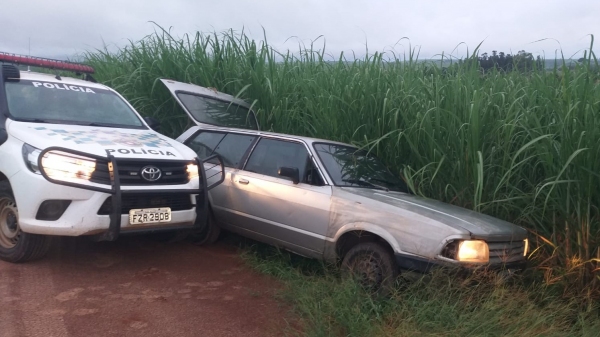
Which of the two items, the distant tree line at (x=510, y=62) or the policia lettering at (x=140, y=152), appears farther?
the distant tree line at (x=510, y=62)

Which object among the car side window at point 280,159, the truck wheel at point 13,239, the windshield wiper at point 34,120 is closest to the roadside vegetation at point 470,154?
the car side window at point 280,159

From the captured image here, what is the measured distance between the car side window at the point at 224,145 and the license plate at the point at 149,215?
44.9 inches

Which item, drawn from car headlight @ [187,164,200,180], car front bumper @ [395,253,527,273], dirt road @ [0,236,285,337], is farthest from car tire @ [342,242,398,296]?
car headlight @ [187,164,200,180]

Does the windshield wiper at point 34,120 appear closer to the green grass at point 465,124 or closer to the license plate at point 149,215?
the license plate at point 149,215

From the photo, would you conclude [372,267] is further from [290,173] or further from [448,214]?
[290,173]

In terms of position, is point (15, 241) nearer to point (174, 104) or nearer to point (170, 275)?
point (170, 275)

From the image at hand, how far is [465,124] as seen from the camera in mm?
5684

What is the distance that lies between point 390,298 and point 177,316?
1586mm

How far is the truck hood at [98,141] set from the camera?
5250 mm

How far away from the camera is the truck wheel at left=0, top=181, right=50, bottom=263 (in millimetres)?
5305

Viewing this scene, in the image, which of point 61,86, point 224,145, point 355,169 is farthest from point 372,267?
point 61,86

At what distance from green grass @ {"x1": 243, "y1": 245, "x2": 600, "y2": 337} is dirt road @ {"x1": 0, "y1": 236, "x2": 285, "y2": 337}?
13.3 inches

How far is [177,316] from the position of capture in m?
4.51

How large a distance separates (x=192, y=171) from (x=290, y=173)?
98 centimetres
